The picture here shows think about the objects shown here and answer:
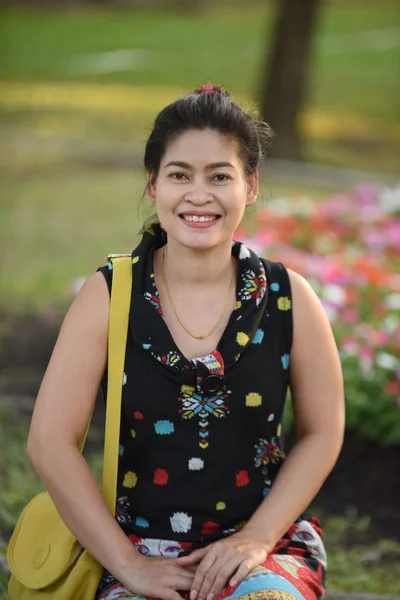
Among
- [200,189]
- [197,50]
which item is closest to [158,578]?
[200,189]

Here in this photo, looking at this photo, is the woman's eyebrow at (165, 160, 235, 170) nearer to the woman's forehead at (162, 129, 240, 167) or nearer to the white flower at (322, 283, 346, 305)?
the woman's forehead at (162, 129, 240, 167)

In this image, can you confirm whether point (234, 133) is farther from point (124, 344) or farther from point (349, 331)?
point (349, 331)

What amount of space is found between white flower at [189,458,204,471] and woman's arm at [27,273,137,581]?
23 cm

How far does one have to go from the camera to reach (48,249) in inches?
314

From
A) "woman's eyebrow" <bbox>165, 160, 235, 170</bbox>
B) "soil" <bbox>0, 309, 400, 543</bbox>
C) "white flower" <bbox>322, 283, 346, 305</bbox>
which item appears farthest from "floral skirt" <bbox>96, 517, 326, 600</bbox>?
"white flower" <bbox>322, 283, 346, 305</bbox>

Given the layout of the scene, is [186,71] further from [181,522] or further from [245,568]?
[245,568]

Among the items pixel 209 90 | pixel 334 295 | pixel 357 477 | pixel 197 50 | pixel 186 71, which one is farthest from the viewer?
pixel 197 50

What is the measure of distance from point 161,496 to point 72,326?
1.51ft

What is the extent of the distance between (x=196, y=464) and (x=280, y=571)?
0.32 m

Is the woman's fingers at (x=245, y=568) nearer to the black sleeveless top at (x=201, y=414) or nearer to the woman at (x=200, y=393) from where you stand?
the woman at (x=200, y=393)

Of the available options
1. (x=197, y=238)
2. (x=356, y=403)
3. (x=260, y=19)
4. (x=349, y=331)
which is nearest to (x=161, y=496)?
(x=197, y=238)

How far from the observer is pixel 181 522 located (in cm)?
262

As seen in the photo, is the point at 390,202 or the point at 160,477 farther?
the point at 390,202

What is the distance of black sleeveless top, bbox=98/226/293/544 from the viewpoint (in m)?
2.57
